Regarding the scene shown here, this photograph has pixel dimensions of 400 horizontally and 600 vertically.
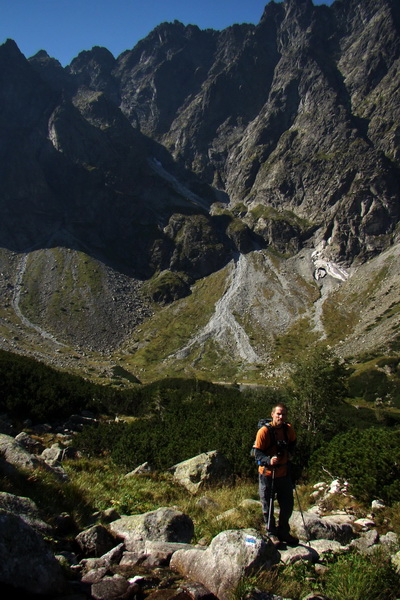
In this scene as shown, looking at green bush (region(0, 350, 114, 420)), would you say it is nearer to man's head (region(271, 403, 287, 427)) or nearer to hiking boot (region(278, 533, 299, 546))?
man's head (region(271, 403, 287, 427))

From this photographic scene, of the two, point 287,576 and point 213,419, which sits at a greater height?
point 287,576

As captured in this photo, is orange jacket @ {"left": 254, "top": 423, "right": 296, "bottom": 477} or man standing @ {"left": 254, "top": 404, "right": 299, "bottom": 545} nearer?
man standing @ {"left": 254, "top": 404, "right": 299, "bottom": 545}

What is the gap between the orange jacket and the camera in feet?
26.9

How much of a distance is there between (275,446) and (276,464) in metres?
0.44

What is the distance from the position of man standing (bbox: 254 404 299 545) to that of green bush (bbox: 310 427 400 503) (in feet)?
11.6

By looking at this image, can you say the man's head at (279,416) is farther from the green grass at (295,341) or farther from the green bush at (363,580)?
the green grass at (295,341)

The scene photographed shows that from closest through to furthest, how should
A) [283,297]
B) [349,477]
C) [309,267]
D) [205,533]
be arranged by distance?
[205,533] < [349,477] < [283,297] < [309,267]

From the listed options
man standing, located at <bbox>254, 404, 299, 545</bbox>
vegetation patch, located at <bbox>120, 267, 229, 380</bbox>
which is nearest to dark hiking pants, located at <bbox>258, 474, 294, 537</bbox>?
man standing, located at <bbox>254, 404, 299, 545</bbox>

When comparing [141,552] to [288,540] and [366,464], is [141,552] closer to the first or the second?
[288,540]

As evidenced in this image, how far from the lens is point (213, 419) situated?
2212 cm

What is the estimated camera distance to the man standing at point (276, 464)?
7.96m

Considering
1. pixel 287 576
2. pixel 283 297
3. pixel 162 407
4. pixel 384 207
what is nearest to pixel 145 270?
pixel 283 297

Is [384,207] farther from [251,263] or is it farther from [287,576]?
[287,576]

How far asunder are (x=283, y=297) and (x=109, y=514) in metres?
151
